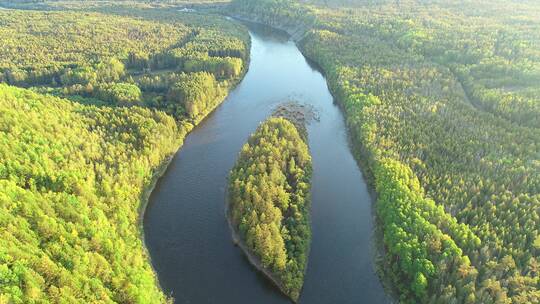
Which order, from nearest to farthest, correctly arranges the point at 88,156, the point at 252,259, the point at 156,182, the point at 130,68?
the point at 252,259
the point at 88,156
the point at 156,182
the point at 130,68

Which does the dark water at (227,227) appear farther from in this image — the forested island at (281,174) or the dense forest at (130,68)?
the dense forest at (130,68)

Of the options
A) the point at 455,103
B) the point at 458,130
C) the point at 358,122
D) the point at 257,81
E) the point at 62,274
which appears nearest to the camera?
the point at 62,274

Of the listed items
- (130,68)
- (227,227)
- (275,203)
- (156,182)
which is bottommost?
(156,182)

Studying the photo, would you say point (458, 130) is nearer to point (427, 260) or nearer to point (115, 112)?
point (427, 260)

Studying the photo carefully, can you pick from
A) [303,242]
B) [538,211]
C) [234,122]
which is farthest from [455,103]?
[303,242]

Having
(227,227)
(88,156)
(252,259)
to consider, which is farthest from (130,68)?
(252,259)

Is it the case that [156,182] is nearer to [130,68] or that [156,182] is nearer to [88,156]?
[88,156]

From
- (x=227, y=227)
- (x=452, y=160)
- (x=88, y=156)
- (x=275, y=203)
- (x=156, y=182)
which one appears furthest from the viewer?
(x=156, y=182)
